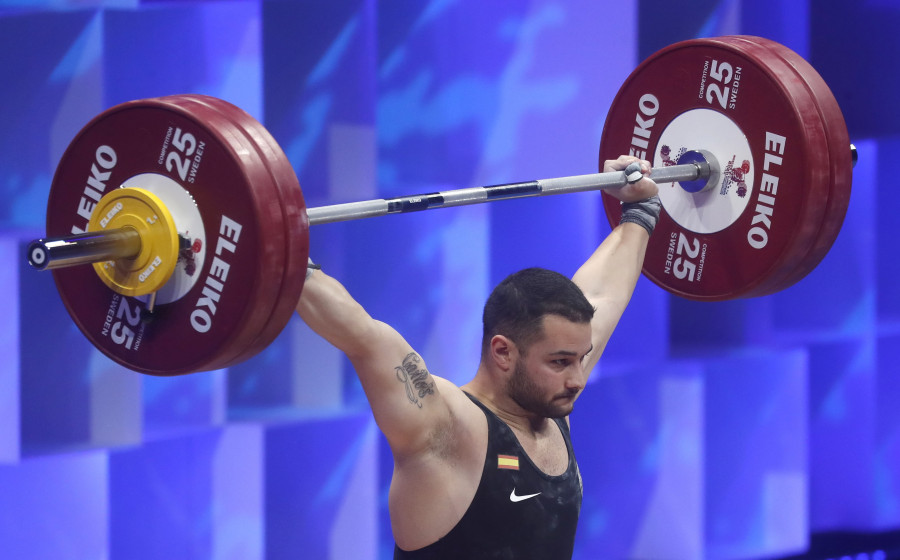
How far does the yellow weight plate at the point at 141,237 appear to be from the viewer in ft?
7.70

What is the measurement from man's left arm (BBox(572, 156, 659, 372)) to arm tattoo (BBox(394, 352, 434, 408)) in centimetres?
67

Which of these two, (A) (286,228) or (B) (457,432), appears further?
(B) (457,432)

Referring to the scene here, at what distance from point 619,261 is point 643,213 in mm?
147

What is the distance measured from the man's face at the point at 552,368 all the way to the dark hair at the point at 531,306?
18mm

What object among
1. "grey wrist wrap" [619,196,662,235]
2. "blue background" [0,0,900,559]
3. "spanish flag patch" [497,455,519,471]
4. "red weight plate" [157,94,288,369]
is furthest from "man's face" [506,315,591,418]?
"blue background" [0,0,900,559]

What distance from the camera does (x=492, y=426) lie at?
9.05 feet

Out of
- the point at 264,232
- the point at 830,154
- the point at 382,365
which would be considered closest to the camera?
the point at 264,232

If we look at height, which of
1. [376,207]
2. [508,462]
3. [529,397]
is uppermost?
[376,207]

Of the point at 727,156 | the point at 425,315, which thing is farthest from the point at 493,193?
the point at 425,315

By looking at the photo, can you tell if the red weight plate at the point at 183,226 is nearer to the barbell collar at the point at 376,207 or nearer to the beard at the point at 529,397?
the barbell collar at the point at 376,207

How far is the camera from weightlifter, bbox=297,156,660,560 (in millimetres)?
2561

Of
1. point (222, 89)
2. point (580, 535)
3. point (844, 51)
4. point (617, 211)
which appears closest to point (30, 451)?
point (222, 89)

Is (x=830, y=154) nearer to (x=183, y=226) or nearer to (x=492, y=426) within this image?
(x=492, y=426)

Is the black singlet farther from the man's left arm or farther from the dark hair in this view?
the man's left arm
